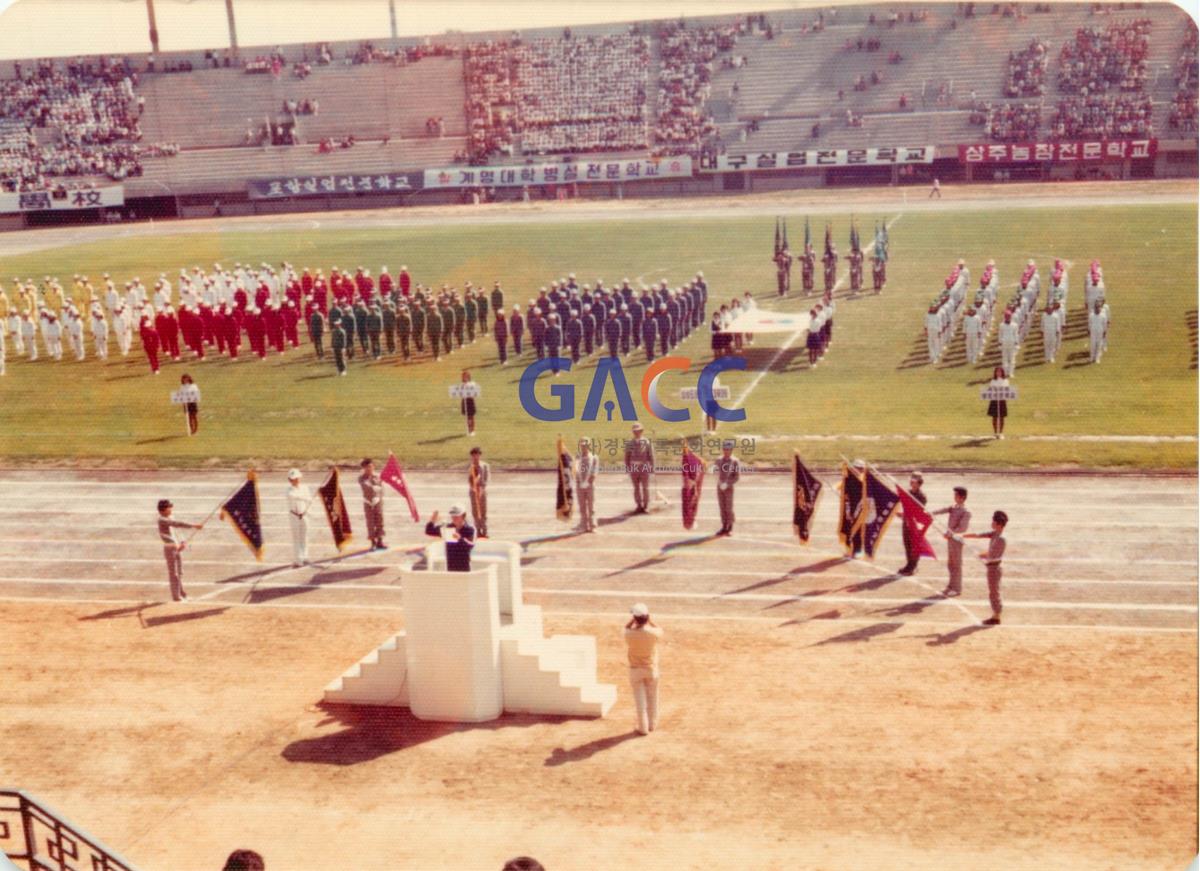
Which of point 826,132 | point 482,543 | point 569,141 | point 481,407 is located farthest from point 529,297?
point 482,543

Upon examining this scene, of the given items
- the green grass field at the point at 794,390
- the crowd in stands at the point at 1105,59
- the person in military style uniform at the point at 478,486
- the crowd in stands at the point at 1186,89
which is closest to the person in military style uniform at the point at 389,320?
the green grass field at the point at 794,390

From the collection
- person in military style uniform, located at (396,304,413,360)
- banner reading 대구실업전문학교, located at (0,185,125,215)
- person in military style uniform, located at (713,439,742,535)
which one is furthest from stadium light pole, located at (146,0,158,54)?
person in military style uniform, located at (713,439,742,535)

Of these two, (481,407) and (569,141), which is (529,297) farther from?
(569,141)

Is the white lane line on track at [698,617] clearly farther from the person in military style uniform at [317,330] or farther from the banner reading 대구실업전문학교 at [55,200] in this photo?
the banner reading 대구실업전문학교 at [55,200]

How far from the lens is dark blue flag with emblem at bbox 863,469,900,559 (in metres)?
15.6

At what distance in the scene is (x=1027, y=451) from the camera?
20.9 meters

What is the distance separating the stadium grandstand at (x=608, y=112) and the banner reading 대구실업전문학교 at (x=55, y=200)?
0.10 metres

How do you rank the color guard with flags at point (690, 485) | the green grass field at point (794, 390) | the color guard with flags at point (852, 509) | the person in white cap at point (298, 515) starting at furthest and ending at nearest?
1. the green grass field at point (794, 390)
2. the color guard with flags at point (690, 485)
3. the person in white cap at point (298, 515)
4. the color guard with flags at point (852, 509)

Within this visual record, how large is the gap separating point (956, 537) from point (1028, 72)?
129 feet

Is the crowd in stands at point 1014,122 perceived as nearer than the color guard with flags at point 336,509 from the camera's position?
No

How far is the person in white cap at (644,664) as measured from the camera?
37.0 ft

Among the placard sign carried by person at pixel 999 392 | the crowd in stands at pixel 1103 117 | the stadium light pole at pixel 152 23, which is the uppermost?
the stadium light pole at pixel 152 23

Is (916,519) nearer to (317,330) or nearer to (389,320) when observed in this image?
(389,320)

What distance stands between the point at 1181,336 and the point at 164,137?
1584 inches
